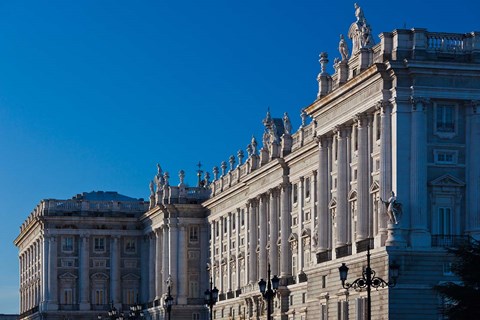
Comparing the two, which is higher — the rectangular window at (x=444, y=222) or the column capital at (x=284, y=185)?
the column capital at (x=284, y=185)

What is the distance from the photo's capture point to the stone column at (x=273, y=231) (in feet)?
351

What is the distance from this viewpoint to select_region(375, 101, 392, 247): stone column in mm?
73562

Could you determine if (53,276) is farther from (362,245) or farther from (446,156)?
(446,156)

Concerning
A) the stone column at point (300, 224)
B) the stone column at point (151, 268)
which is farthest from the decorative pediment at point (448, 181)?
the stone column at point (151, 268)

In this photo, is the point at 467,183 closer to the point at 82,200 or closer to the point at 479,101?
the point at 479,101

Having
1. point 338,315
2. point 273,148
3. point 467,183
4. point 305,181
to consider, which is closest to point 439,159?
point 467,183

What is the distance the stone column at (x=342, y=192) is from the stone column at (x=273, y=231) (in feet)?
87.4

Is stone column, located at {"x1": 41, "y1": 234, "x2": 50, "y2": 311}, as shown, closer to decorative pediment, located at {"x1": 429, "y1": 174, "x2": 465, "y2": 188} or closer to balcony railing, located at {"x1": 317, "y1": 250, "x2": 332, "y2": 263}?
balcony railing, located at {"x1": 317, "y1": 250, "x2": 332, "y2": 263}

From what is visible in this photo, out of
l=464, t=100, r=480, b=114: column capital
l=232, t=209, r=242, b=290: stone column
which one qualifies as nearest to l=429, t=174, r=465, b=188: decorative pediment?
l=464, t=100, r=480, b=114: column capital

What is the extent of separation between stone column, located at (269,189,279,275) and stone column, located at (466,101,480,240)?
34.8 meters

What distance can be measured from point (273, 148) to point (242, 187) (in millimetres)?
10292

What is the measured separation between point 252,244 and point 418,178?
141 ft

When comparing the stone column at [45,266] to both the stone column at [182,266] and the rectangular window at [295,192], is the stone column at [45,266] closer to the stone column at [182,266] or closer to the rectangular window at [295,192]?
the stone column at [182,266]

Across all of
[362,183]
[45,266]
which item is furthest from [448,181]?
[45,266]
